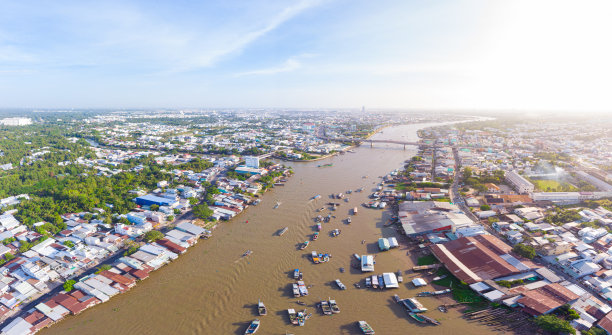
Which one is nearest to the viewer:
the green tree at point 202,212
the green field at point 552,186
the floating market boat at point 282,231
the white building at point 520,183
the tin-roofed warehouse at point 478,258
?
the tin-roofed warehouse at point 478,258

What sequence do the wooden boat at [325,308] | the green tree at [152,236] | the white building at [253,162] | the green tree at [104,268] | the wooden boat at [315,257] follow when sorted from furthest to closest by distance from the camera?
the white building at [253,162] → the green tree at [152,236] → the wooden boat at [315,257] → the green tree at [104,268] → the wooden boat at [325,308]

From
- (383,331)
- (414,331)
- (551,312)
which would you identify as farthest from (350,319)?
(551,312)

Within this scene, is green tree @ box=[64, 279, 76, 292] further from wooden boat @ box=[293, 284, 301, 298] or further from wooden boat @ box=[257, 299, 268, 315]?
wooden boat @ box=[293, 284, 301, 298]

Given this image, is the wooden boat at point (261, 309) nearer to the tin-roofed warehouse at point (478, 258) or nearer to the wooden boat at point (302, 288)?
the wooden boat at point (302, 288)

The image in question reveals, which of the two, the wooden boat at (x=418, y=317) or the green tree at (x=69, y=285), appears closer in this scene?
the wooden boat at (x=418, y=317)

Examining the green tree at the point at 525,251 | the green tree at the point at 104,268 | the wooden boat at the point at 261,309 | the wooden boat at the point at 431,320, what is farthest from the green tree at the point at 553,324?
→ the green tree at the point at 104,268

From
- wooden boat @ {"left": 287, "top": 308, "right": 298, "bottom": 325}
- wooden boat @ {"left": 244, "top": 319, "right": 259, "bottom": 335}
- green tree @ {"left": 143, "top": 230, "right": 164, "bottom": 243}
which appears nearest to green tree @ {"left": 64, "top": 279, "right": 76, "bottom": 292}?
green tree @ {"left": 143, "top": 230, "right": 164, "bottom": 243}

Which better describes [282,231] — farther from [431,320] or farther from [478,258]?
[478,258]
